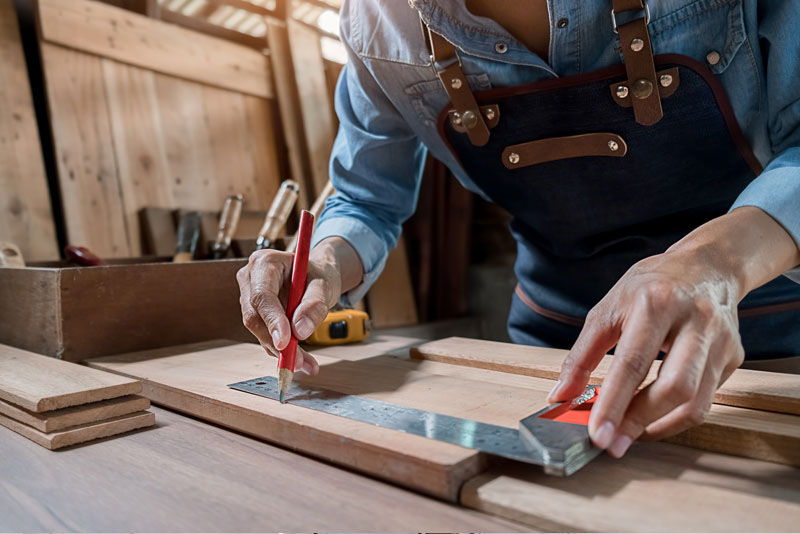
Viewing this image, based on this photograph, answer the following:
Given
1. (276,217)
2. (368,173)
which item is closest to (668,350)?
(368,173)

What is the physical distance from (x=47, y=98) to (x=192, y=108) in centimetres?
60

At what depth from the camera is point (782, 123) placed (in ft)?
2.70

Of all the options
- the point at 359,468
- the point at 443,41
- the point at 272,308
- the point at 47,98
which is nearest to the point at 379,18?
the point at 443,41

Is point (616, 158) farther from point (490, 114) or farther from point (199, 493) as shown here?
point (199, 493)

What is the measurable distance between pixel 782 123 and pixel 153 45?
95.0 inches

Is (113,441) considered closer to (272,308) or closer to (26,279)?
(272,308)

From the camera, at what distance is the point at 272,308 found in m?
0.85

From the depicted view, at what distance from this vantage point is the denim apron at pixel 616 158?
34.9 inches

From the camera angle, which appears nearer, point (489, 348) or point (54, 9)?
point (489, 348)

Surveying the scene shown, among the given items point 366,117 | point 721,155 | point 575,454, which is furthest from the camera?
point 366,117

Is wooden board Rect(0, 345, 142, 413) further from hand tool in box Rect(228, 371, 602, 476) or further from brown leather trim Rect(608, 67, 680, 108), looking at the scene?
brown leather trim Rect(608, 67, 680, 108)

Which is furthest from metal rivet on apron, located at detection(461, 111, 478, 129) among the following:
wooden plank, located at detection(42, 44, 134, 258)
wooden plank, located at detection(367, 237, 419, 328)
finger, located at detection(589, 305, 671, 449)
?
wooden plank, located at detection(367, 237, 419, 328)

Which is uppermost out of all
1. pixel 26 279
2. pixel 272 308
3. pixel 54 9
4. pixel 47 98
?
pixel 54 9

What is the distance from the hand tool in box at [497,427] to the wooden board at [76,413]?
6.1 inches
